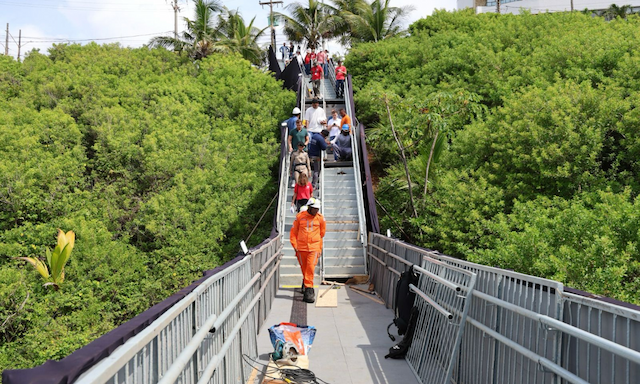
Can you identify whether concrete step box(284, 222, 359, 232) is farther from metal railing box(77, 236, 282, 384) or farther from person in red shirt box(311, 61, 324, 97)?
person in red shirt box(311, 61, 324, 97)

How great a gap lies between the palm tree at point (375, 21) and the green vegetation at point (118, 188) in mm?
15133

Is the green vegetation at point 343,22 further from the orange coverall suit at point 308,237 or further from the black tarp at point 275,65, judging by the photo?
the orange coverall suit at point 308,237

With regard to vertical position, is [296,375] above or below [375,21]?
Answer: below

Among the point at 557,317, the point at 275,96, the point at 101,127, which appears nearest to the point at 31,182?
the point at 101,127

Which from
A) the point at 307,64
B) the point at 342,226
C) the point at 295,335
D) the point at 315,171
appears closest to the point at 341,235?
the point at 342,226

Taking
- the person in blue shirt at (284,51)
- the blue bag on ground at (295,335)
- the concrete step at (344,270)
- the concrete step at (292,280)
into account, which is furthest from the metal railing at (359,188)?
the person in blue shirt at (284,51)

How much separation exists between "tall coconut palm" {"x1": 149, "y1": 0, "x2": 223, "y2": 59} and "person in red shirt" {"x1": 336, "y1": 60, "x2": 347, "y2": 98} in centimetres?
1460

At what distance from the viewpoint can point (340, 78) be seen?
25484mm

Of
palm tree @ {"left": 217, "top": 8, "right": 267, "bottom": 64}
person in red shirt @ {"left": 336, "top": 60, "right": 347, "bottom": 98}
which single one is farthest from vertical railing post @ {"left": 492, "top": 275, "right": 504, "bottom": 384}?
palm tree @ {"left": 217, "top": 8, "right": 267, "bottom": 64}

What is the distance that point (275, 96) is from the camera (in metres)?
26.2

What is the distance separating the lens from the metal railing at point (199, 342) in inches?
104

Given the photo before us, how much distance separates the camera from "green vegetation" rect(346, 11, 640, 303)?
1088 centimetres

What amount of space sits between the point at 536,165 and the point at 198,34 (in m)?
30.8

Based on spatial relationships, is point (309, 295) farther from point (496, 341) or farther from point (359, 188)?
point (496, 341)
